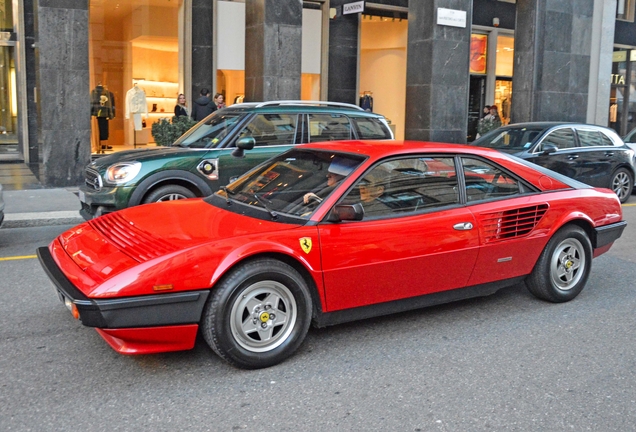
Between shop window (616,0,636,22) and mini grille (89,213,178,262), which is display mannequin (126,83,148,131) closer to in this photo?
mini grille (89,213,178,262)

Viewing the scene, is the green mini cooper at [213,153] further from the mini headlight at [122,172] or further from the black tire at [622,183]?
the black tire at [622,183]

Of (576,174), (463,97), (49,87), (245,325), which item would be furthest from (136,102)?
(245,325)

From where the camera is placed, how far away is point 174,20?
18641 mm

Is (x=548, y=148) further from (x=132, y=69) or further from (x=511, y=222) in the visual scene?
(x=132, y=69)

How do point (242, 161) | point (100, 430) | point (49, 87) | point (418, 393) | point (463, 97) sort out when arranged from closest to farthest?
point (100, 430)
point (418, 393)
point (242, 161)
point (49, 87)
point (463, 97)

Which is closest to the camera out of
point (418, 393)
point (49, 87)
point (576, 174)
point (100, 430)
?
point (100, 430)

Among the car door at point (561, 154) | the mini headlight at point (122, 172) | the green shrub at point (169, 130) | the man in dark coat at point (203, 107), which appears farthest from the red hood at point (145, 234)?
the man in dark coat at point (203, 107)

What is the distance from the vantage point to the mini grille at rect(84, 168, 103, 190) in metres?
8.69

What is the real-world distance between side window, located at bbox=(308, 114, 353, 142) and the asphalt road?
14.5ft

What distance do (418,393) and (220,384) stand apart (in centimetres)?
121

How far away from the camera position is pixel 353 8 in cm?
1995

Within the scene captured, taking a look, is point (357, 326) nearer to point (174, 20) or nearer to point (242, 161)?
point (242, 161)

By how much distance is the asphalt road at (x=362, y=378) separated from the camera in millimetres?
3805

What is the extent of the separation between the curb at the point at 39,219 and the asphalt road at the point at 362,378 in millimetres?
4483
